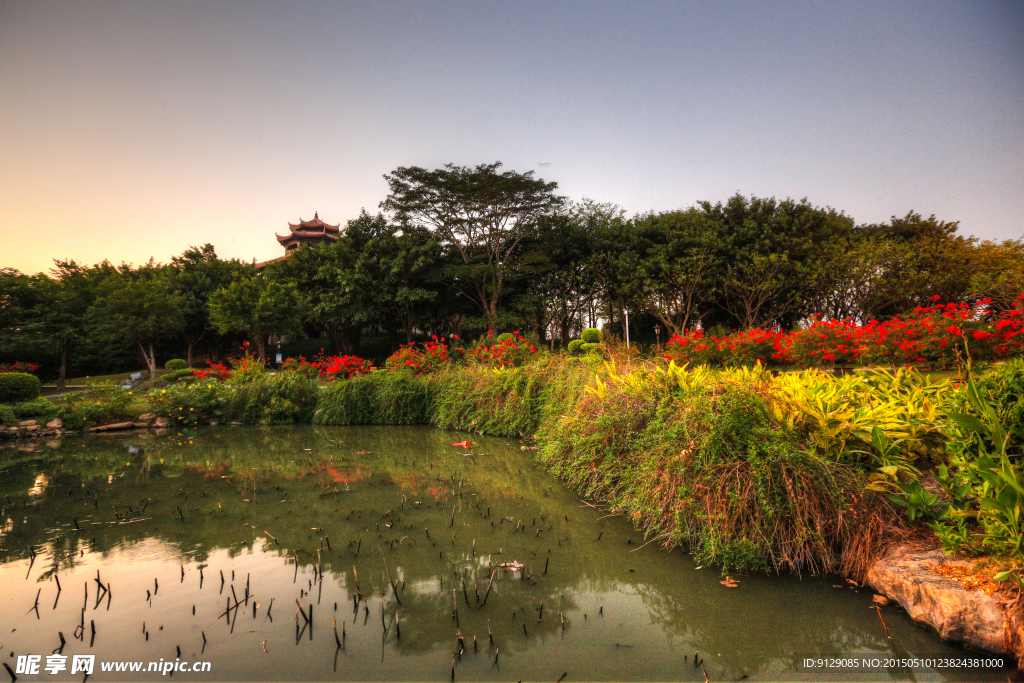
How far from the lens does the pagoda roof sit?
115 feet

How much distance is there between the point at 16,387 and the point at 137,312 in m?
12.2

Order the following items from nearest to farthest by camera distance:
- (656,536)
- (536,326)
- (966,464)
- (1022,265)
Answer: (966,464) → (656,536) → (1022,265) → (536,326)

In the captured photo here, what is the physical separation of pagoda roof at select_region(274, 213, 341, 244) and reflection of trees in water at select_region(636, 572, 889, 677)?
3575 centimetres

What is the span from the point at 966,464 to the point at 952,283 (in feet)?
68.6

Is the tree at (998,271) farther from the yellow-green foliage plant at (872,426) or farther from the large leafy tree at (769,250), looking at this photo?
the yellow-green foliage plant at (872,426)

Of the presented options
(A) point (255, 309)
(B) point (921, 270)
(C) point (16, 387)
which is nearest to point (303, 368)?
(C) point (16, 387)

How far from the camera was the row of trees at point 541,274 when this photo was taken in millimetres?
18859

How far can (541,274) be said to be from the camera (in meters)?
22.9

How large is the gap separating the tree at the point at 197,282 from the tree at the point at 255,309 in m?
3.05

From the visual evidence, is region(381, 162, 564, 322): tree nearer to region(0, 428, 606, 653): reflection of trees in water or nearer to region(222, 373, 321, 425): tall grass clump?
region(222, 373, 321, 425): tall grass clump

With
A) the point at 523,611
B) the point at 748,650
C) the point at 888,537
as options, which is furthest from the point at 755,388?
the point at 523,611

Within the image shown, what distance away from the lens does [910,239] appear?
798 inches

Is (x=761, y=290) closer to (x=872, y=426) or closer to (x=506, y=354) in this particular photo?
(x=506, y=354)

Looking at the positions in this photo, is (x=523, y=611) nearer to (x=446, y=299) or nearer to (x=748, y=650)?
(x=748, y=650)
